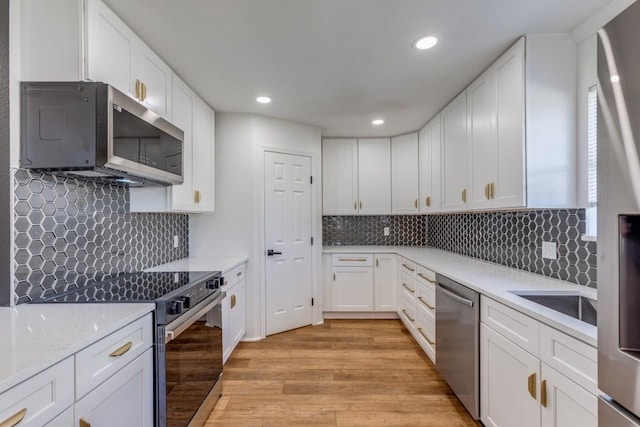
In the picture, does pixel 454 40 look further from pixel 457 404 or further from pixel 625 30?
pixel 457 404

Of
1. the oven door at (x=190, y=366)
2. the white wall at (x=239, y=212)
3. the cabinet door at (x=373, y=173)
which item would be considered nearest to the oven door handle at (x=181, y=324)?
the oven door at (x=190, y=366)

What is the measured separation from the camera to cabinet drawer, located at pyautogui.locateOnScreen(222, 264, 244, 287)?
2457 millimetres

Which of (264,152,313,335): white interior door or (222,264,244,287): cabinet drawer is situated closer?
(222,264,244,287): cabinet drawer

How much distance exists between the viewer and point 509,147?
183 cm

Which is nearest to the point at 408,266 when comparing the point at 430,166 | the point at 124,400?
the point at 430,166

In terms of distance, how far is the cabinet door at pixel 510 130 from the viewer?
5.67 ft

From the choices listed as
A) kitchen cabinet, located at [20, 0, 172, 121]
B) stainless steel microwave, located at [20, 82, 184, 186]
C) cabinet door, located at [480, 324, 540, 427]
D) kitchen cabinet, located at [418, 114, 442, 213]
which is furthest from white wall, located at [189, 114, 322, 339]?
cabinet door, located at [480, 324, 540, 427]

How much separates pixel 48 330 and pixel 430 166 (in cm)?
322

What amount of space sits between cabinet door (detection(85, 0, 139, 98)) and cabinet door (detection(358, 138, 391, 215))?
2.79 meters

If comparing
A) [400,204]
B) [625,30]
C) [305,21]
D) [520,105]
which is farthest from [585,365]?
[400,204]

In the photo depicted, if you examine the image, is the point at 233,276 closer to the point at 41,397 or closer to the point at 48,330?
the point at 48,330

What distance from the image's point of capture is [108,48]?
149 cm

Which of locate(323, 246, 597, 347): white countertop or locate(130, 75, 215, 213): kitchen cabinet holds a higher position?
locate(130, 75, 215, 213): kitchen cabinet

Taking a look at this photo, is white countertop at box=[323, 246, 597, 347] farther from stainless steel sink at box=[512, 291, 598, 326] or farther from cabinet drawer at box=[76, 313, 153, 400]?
cabinet drawer at box=[76, 313, 153, 400]
